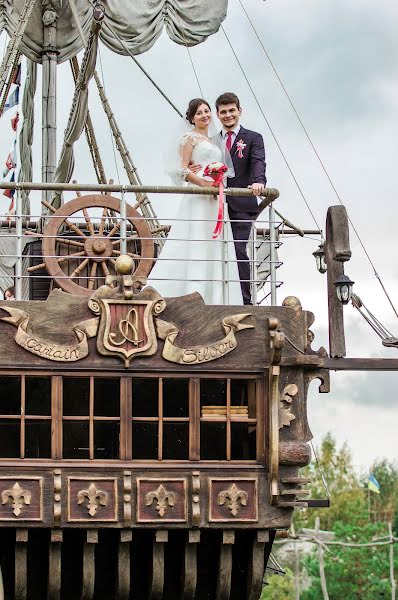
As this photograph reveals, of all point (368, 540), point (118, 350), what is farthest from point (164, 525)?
point (368, 540)

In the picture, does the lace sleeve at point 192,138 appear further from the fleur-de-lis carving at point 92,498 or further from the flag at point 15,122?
the flag at point 15,122

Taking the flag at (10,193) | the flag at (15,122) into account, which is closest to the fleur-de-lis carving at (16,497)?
the flag at (10,193)

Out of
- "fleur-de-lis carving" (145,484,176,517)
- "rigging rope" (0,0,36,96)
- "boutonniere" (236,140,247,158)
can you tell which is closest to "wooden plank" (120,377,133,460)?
"fleur-de-lis carving" (145,484,176,517)

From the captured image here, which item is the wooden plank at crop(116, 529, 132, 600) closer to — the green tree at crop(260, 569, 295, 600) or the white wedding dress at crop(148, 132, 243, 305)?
the white wedding dress at crop(148, 132, 243, 305)

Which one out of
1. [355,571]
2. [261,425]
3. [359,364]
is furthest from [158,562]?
[355,571]

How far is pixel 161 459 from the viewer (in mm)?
15711

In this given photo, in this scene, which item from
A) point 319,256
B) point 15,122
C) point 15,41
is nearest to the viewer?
point 319,256

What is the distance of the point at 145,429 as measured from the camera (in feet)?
51.9

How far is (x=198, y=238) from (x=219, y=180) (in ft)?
2.22

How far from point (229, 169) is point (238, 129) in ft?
1.56

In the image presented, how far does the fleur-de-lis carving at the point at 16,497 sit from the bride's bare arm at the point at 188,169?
3610 millimetres

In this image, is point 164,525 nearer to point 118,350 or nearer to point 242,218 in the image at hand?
point 118,350

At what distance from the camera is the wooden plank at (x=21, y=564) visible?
50.8ft

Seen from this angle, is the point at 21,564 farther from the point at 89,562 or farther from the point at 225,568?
the point at 225,568
